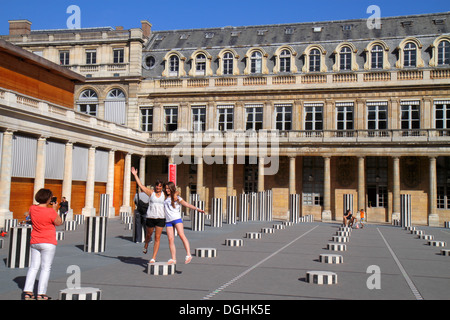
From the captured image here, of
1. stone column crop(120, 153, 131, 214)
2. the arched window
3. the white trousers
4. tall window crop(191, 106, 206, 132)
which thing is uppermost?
the arched window

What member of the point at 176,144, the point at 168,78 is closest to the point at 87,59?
the point at 168,78

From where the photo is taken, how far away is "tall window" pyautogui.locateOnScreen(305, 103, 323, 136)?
143ft

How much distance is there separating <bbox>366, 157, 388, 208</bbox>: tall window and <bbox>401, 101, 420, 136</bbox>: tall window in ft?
11.5

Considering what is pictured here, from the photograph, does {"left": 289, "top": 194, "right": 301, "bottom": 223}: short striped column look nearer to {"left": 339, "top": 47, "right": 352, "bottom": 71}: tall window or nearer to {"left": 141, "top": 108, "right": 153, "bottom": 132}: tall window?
{"left": 339, "top": 47, "right": 352, "bottom": 71}: tall window

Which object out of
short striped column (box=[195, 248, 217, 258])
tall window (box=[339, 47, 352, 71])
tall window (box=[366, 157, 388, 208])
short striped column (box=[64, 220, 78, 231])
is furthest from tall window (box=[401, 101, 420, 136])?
short striped column (box=[195, 248, 217, 258])

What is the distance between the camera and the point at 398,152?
40.3m

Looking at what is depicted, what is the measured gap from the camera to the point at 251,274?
1152cm

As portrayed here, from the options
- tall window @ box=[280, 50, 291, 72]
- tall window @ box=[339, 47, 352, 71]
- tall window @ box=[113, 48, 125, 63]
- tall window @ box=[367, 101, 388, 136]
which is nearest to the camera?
tall window @ box=[367, 101, 388, 136]

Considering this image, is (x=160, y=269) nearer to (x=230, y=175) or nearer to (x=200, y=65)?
(x=230, y=175)

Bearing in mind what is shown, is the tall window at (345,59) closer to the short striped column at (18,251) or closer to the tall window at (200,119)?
the tall window at (200,119)

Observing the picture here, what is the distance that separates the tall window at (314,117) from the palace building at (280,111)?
119 millimetres
